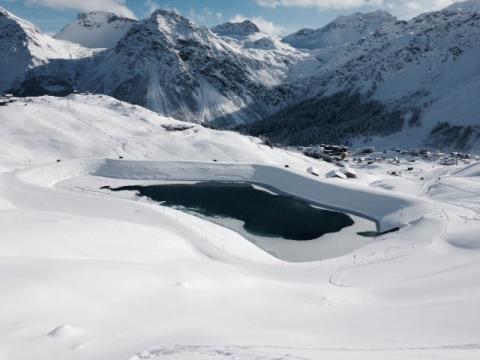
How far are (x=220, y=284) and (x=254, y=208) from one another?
136 ft

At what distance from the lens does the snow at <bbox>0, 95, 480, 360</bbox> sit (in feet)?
62.4

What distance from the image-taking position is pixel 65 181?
83250 mm

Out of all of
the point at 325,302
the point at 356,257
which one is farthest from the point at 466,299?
the point at 356,257

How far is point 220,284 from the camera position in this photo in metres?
31.1

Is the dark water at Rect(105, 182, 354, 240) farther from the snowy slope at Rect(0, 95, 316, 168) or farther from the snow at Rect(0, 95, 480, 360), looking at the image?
the snowy slope at Rect(0, 95, 316, 168)

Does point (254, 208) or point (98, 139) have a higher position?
point (98, 139)

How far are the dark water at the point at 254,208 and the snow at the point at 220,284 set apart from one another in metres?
5.76

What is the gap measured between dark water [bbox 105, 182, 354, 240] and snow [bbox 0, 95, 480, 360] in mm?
5761

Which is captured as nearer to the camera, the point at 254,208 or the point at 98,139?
the point at 254,208

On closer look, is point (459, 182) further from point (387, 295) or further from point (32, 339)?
point (32, 339)

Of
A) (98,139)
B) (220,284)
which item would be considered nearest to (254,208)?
(220,284)

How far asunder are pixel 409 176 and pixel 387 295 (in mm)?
84717

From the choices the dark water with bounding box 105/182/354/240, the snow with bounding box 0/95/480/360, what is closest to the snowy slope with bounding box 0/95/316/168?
the snow with bounding box 0/95/480/360

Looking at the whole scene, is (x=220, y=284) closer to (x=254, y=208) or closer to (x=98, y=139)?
(x=254, y=208)
